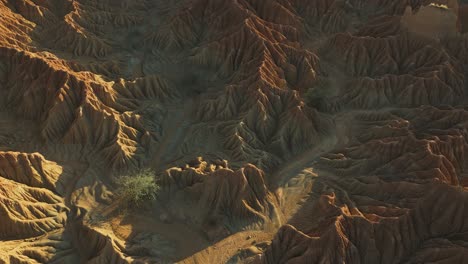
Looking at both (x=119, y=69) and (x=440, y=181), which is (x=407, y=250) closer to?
(x=440, y=181)

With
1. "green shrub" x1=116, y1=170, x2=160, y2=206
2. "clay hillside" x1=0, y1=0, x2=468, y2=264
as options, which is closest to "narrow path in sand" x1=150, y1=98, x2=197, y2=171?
"clay hillside" x1=0, y1=0, x2=468, y2=264

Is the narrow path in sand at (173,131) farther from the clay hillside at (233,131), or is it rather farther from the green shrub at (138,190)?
the green shrub at (138,190)


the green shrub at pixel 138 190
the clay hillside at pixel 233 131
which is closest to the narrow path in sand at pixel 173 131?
the clay hillside at pixel 233 131

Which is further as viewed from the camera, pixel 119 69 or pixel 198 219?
pixel 119 69

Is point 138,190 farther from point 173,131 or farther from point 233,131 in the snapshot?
point 233,131

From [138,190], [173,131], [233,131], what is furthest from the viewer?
[173,131]

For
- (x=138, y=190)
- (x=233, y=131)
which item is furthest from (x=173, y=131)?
(x=138, y=190)

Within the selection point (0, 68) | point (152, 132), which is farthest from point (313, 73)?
point (0, 68)

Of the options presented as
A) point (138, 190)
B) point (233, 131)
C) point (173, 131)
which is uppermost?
point (233, 131)
